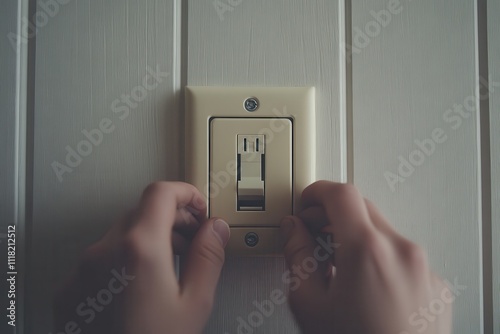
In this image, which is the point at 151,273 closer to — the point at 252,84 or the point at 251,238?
the point at 251,238

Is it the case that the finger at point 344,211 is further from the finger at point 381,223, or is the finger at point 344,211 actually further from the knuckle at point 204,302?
the knuckle at point 204,302

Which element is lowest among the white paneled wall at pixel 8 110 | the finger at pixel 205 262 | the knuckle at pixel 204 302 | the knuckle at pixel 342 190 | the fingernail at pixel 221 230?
the knuckle at pixel 204 302

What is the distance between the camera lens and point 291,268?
1.19 ft

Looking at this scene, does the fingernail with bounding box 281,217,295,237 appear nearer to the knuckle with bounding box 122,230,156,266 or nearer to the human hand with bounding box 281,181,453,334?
the human hand with bounding box 281,181,453,334

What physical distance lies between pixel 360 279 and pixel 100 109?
299mm

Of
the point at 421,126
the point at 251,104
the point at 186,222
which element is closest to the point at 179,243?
the point at 186,222

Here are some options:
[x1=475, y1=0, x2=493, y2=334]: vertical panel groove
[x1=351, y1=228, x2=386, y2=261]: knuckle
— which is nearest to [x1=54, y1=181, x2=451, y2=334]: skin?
[x1=351, y1=228, x2=386, y2=261]: knuckle

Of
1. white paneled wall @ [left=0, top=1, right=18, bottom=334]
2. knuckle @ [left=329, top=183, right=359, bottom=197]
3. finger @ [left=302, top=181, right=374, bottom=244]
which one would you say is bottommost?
finger @ [left=302, top=181, right=374, bottom=244]

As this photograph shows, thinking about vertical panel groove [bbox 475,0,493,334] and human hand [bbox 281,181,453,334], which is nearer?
human hand [bbox 281,181,453,334]

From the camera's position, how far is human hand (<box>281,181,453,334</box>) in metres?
0.31

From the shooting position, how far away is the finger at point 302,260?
35cm

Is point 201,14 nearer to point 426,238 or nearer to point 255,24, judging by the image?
point 255,24

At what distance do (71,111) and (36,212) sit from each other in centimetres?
11

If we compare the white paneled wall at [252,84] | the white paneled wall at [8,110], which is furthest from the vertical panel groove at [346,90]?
the white paneled wall at [8,110]
